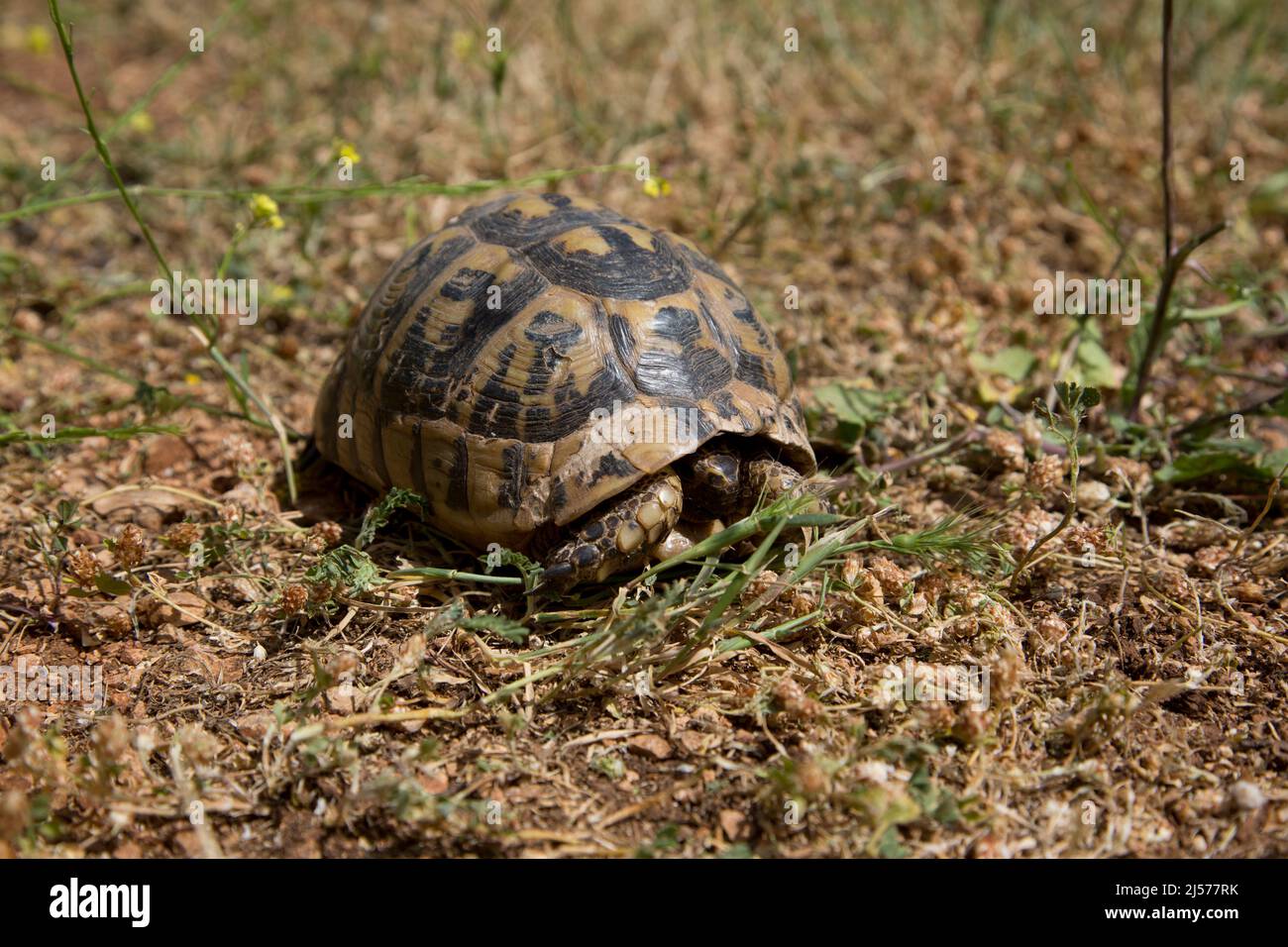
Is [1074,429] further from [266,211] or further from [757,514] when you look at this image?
[266,211]

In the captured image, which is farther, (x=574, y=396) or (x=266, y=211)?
(x=266, y=211)

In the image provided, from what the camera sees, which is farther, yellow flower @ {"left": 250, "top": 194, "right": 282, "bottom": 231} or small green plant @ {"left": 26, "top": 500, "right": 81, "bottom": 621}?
yellow flower @ {"left": 250, "top": 194, "right": 282, "bottom": 231}

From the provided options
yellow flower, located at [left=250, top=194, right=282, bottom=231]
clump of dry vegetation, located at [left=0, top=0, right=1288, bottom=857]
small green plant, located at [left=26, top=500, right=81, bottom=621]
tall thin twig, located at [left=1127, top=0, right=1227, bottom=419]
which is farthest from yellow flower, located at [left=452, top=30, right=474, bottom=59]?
tall thin twig, located at [left=1127, top=0, right=1227, bottom=419]

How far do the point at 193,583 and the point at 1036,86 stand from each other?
5409 mm

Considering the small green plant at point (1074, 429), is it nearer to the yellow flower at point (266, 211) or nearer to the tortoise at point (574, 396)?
the tortoise at point (574, 396)

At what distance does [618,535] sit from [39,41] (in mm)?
5420

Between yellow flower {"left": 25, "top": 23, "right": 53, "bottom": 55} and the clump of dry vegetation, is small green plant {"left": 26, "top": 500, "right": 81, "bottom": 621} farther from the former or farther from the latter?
yellow flower {"left": 25, "top": 23, "right": 53, "bottom": 55}

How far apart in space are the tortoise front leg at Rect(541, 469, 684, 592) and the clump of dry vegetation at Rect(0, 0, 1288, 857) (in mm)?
110

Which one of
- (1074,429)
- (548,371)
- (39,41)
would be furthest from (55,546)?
(39,41)

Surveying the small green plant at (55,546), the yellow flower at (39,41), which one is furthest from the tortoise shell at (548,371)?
the yellow flower at (39,41)

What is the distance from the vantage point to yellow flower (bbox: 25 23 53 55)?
6.15 m

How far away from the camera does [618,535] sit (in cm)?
308

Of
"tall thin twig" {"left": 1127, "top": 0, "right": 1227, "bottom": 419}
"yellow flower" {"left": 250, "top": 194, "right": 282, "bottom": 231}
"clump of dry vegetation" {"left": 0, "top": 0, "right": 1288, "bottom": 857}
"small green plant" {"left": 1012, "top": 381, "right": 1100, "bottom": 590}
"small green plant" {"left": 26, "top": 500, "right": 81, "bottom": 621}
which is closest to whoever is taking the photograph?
"clump of dry vegetation" {"left": 0, "top": 0, "right": 1288, "bottom": 857}

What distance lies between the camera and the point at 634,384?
320 cm
